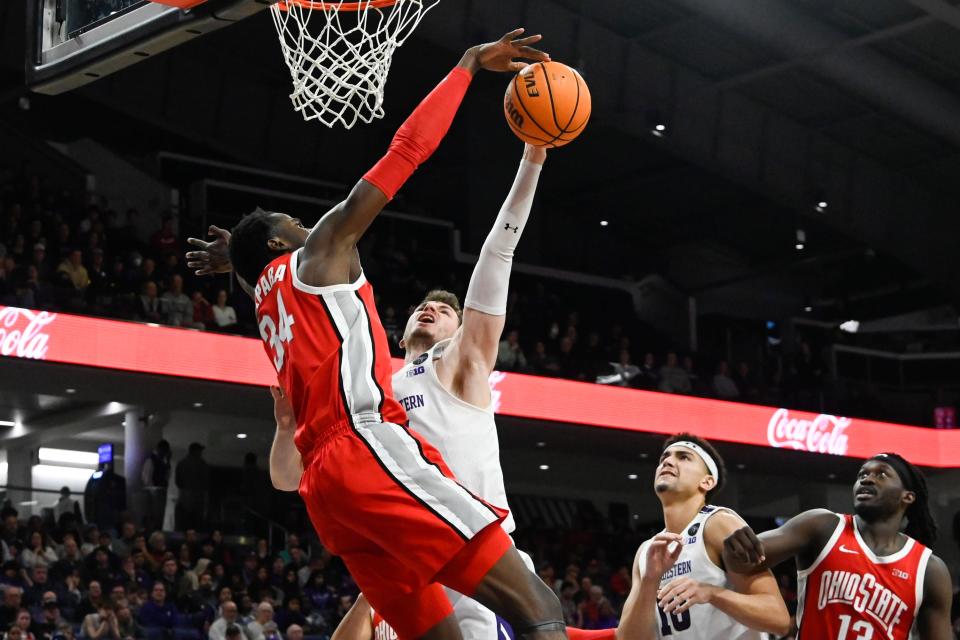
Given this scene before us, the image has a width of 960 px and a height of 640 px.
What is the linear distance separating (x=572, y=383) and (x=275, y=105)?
9028 millimetres

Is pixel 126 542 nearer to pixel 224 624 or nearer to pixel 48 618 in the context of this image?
pixel 224 624

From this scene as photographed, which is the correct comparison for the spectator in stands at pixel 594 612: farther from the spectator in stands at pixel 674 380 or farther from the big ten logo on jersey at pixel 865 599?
the big ten logo on jersey at pixel 865 599

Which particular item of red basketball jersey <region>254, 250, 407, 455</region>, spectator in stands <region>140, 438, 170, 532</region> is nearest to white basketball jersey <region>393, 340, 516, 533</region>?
red basketball jersey <region>254, 250, 407, 455</region>

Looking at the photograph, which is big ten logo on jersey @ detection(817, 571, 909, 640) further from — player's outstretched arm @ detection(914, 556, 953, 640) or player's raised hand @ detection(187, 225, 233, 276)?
player's raised hand @ detection(187, 225, 233, 276)

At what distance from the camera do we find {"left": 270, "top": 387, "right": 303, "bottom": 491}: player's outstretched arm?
14.8 ft

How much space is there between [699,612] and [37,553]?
32.7 feet

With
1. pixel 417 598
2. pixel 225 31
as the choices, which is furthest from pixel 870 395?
pixel 417 598

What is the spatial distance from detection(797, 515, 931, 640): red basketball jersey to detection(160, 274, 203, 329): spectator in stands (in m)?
11.4

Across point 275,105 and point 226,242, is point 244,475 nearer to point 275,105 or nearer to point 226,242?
point 275,105

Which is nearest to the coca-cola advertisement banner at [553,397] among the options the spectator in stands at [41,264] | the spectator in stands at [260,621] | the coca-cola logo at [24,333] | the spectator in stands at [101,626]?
the coca-cola logo at [24,333]

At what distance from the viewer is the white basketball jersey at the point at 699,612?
474 centimetres

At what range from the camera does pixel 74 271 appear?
1541 centimetres

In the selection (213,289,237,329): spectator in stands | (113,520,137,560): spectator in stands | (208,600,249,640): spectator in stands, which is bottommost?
(208,600,249,640): spectator in stands

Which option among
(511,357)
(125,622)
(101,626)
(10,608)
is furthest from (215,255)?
(511,357)
